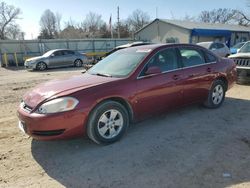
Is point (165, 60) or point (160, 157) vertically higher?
point (165, 60)

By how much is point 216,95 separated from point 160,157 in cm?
290

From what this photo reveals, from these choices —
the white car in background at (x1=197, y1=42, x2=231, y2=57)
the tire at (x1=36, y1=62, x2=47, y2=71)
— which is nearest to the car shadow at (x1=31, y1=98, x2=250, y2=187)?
the white car in background at (x1=197, y1=42, x2=231, y2=57)

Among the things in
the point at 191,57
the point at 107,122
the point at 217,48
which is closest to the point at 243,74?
the point at 191,57

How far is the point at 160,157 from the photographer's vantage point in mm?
3660

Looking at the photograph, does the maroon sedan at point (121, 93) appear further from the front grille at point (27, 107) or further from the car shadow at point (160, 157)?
the car shadow at point (160, 157)

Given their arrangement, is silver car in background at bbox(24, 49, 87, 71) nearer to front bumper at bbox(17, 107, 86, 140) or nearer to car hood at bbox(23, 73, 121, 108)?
car hood at bbox(23, 73, 121, 108)

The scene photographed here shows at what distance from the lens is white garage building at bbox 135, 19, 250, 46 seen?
29594 mm

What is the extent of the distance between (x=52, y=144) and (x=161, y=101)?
2.09 m

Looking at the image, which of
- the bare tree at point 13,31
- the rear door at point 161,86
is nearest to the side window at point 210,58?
the rear door at point 161,86

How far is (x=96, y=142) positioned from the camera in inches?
158

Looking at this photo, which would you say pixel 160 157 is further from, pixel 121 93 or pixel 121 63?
pixel 121 63

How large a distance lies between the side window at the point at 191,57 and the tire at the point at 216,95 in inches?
27.0

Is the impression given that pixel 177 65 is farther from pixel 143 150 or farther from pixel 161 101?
pixel 143 150

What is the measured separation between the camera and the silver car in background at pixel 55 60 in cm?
1691
